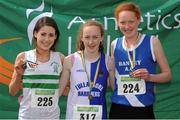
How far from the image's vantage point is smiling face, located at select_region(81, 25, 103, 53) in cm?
315

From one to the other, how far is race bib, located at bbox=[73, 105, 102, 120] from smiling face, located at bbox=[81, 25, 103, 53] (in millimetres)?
460

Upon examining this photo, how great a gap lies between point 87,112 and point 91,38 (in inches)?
22.9

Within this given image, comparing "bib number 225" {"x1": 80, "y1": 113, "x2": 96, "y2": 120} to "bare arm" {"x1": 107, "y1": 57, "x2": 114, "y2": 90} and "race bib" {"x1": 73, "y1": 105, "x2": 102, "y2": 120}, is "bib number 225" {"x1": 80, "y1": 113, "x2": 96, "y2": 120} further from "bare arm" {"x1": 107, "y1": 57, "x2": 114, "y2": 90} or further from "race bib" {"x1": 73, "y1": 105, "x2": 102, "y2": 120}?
"bare arm" {"x1": 107, "y1": 57, "x2": 114, "y2": 90}

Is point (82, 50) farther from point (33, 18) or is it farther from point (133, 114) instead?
point (33, 18)

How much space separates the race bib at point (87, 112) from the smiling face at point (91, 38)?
0.46 meters

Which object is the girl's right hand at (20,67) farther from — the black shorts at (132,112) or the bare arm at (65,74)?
the black shorts at (132,112)

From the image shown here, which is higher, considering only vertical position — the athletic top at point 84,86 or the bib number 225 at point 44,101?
the athletic top at point 84,86

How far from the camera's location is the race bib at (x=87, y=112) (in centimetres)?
306

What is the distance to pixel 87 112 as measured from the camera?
3066mm

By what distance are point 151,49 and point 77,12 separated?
177cm

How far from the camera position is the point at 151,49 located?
3.14 meters

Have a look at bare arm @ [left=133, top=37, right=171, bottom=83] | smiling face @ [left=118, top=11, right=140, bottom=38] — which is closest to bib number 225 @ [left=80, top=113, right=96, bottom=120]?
bare arm @ [left=133, top=37, right=171, bottom=83]

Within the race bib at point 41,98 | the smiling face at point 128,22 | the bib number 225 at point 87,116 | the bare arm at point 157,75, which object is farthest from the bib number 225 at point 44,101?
the smiling face at point 128,22

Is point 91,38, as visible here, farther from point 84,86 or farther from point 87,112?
point 87,112
